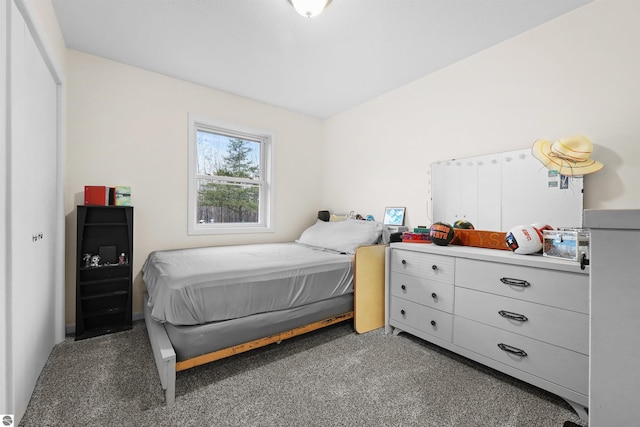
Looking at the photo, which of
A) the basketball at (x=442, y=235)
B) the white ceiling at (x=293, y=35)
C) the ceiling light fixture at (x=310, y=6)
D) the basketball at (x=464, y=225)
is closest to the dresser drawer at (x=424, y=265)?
the basketball at (x=442, y=235)

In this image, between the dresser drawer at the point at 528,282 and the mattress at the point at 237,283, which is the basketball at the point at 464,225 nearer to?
the dresser drawer at the point at 528,282

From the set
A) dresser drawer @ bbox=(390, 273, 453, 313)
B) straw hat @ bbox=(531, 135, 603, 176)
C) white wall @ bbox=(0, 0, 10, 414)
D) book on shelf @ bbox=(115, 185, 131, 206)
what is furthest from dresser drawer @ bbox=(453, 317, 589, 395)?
book on shelf @ bbox=(115, 185, 131, 206)

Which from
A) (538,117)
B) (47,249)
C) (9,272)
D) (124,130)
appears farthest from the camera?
(124,130)

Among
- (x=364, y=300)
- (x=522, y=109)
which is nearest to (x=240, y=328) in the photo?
(x=364, y=300)

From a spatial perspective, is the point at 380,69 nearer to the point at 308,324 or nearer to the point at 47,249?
the point at 308,324

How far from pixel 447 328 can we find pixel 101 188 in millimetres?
2966

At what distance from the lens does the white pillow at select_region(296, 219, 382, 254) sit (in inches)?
106

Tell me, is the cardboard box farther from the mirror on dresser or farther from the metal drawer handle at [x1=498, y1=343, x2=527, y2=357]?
the metal drawer handle at [x1=498, y1=343, x2=527, y2=357]

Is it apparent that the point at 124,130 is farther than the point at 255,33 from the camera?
Yes

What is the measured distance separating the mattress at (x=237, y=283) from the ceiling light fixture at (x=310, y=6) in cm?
176

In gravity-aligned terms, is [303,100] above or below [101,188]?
above

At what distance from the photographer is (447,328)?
6.45ft

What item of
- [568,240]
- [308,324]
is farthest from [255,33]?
[568,240]

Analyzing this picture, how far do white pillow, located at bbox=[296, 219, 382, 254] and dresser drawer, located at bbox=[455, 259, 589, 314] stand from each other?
924 millimetres
